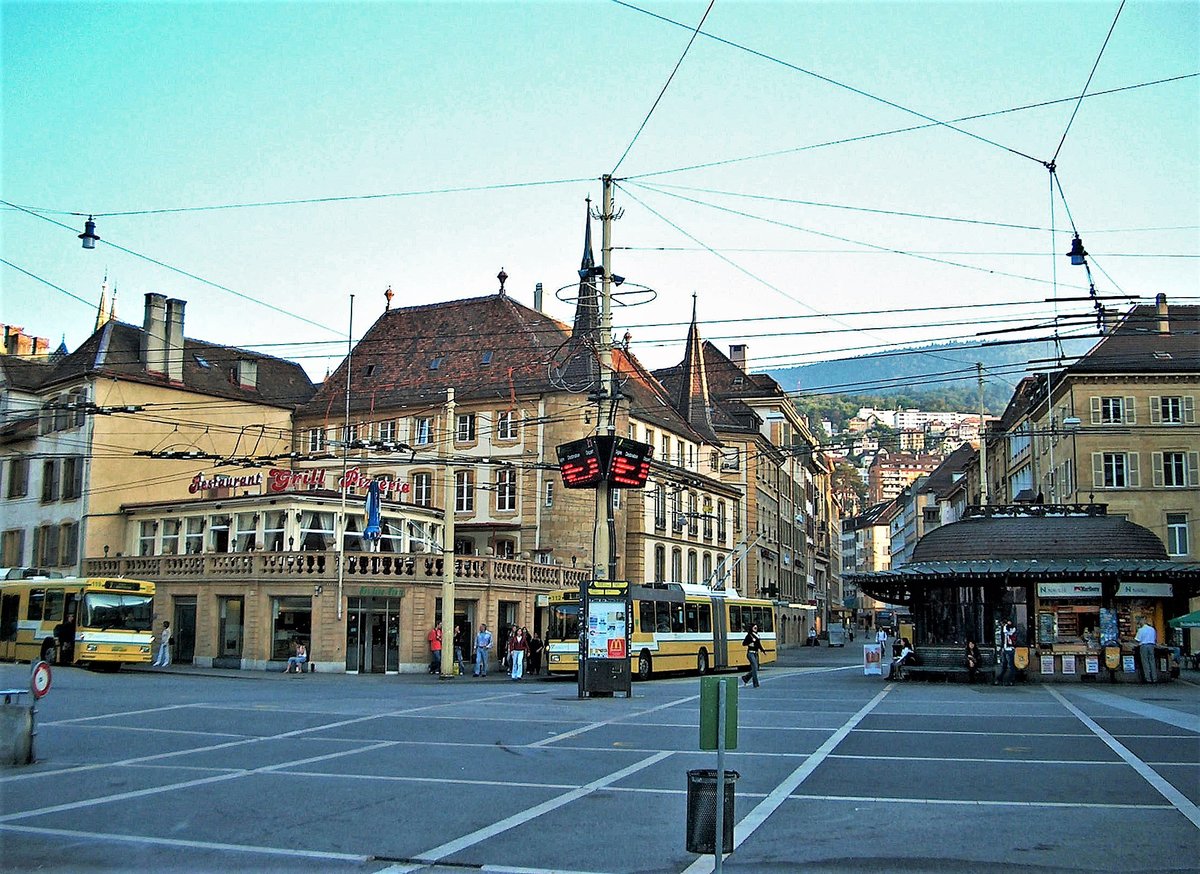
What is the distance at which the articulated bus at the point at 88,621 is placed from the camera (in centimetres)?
3681

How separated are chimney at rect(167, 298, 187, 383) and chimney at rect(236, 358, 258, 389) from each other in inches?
189

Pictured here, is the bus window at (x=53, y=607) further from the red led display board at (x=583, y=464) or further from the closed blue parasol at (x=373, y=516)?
the red led display board at (x=583, y=464)

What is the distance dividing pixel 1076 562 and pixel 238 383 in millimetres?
41172

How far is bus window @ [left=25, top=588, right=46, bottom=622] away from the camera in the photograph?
38625 millimetres

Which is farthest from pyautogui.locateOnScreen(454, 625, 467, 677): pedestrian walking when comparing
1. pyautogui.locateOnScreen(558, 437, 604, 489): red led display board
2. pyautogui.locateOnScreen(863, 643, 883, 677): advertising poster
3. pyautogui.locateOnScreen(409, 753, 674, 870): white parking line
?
pyautogui.locateOnScreen(409, 753, 674, 870): white parking line

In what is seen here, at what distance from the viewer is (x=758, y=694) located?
29.7 meters

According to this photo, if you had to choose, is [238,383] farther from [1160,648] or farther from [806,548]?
[806,548]

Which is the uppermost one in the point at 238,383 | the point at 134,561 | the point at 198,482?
the point at 238,383

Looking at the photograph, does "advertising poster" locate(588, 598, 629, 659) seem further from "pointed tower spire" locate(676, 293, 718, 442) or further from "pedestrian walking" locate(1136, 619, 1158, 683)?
"pointed tower spire" locate(676, 293, 718, 442)

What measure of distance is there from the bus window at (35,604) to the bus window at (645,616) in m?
19.6

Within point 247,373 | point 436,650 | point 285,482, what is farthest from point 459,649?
point 247,373

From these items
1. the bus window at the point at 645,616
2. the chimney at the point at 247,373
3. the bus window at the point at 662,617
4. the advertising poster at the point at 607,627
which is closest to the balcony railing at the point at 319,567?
the bus window at the point at 645,616

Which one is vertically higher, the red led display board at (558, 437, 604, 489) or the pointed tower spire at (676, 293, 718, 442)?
the pointed tower spire at (676, 293, 718, 442)

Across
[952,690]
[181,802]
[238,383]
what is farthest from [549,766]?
[238,383]
